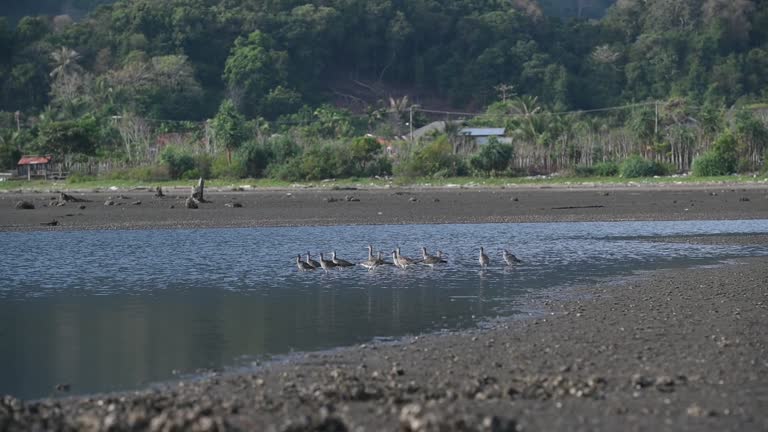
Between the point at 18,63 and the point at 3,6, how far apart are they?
45573mm

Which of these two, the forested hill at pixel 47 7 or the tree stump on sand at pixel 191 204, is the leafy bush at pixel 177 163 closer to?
the tree stump on sand at pixel 191 204

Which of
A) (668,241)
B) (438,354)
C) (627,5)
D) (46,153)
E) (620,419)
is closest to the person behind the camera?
(620,419)

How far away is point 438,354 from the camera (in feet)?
47.3

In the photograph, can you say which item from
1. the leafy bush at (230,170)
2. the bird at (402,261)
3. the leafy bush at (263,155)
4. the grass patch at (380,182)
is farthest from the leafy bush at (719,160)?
the bird at (402,261)

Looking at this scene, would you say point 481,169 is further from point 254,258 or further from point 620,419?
point 620,419

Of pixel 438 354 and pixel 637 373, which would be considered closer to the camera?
pixel 637 373

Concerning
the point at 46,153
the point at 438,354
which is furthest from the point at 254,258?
the point at 46,153

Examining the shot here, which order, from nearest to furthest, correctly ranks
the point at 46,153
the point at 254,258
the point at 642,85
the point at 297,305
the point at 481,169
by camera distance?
the point at 297,305, the point at 254,258, the point at 481,169, the point at 46,153, the point at 642,85

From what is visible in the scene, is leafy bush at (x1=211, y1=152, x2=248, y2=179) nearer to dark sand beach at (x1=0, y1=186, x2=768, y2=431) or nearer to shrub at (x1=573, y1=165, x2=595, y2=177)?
shrub at (x1=573, y1=165, x2=595, y2=177)

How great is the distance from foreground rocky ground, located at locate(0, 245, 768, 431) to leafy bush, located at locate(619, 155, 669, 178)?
45537mm

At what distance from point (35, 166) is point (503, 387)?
6413 cm

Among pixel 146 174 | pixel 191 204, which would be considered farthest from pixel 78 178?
pixel 191 204

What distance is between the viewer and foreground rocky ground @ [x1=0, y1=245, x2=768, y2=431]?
34.1 ft

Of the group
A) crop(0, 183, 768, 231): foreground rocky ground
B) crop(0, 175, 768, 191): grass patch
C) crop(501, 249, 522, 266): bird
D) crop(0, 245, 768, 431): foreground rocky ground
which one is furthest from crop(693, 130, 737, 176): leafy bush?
crop(0, 245, 768, 431): foreground rocky ground
